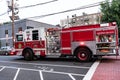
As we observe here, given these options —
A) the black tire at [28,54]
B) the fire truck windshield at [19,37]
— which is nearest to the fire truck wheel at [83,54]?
the black tire at [28,54]

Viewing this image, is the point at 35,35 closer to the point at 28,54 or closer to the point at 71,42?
the point at 28,54

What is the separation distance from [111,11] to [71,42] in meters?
21.7

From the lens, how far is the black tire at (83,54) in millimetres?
17000

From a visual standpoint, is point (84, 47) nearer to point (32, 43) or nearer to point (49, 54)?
point (49, 54)

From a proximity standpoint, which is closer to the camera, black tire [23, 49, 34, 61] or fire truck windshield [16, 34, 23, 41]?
black tire [23, 49, 34, 61]

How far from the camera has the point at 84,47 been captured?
56.4 ft

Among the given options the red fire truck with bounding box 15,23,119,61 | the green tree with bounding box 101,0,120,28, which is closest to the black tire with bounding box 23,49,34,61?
the red fire truck with bounding box 15,23,119,61

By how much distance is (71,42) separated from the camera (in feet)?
58.1

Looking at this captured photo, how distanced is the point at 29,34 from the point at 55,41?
2.50m

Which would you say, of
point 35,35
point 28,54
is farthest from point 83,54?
point 28,54

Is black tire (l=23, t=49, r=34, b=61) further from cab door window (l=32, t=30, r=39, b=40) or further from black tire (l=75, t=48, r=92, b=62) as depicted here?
black tire (l=75, t=48, r=92, b=62)

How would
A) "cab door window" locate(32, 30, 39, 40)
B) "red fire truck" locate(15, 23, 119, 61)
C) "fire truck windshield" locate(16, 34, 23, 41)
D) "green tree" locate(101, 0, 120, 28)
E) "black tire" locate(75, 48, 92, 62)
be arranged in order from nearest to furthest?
"red fire truck" locate(15, 23, 119, 61) → "black tire" locate(75, 48, 92, 62) → "cab door window" locate(32, 30, 39, 40) → "fire truck windshield" locate(16, 34, 23, 41) → "green tree" locate(101, 0, 120, 28)

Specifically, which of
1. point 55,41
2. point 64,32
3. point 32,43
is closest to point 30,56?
point 32,43

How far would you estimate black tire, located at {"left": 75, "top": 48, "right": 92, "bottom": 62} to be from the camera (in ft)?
55.8
